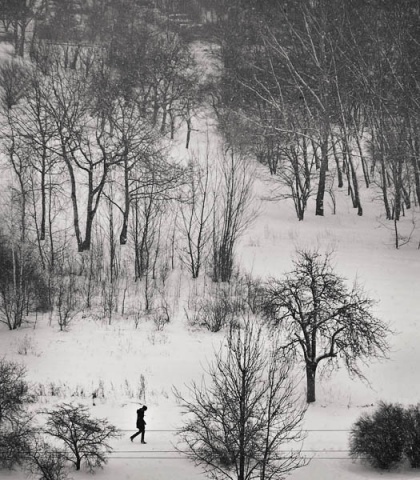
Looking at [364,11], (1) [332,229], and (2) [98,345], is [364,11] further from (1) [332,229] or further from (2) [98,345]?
(2) [98,345]

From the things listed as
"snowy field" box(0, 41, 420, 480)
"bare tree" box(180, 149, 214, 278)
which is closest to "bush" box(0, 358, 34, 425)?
"snowy field" box(0, 41, 420, 480)

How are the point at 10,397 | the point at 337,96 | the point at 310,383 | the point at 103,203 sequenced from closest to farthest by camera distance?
the point at 10,397, the point at 310,383, the point at 337,96, the point at 103,203

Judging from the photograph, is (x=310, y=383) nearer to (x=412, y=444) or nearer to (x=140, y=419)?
(x=412, y=444)

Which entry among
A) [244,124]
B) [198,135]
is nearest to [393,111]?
[244,124]

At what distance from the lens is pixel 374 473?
15203 mm

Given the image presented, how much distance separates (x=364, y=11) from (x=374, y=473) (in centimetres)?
2927

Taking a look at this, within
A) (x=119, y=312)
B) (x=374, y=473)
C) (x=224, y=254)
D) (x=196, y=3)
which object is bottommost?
(x=374, y=473)

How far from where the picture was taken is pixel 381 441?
15258 mm

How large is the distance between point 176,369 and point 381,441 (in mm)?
7417

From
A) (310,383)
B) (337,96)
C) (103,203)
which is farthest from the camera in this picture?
(103,203)

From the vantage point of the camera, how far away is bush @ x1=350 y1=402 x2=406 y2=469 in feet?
50.0

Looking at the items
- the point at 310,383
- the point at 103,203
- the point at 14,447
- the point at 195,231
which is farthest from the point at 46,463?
the point at 103,203

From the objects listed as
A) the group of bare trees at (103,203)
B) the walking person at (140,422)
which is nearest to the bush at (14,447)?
the walking person at (140,422)

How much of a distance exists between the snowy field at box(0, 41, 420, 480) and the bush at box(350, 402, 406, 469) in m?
0.35
